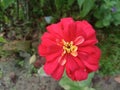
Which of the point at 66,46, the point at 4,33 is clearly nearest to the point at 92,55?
the point at 66,46

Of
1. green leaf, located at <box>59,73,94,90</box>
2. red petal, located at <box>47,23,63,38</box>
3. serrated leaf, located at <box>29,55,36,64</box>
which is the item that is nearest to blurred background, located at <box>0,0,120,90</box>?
serrated leaf, located at <box>29,55,36,64</box>

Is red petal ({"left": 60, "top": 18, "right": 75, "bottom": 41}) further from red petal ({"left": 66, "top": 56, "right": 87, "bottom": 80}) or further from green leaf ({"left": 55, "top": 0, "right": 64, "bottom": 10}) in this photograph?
green leaf ({"left": 55, "top": 0, "right": 64, "bottom": 10})

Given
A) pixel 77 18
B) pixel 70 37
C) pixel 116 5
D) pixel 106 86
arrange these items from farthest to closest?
pixel 77 18
pixel 116 5
pixel 106 86
pixel 70 37

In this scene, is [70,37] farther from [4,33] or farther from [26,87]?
[4,33]

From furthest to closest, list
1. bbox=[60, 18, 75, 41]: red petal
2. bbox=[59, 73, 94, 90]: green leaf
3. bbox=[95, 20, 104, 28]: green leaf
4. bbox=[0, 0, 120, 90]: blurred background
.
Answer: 1. bbox=[95, 20, 104, 28]: green leaf
2. bbox=[0, 0, 120, 90]: blurred background
3. bbox=[59, 73, 94, 90]: green leaf
4. bbox=[60, 18, 75, 41]: red petal

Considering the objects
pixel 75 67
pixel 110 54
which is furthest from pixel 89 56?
pixel 110 54
